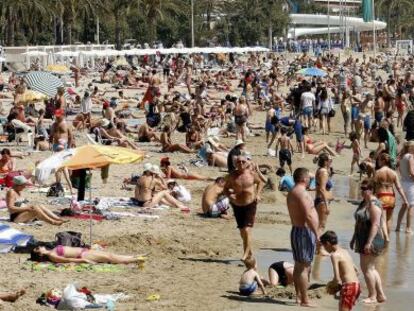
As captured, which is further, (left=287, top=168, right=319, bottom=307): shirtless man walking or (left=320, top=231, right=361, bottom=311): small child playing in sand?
(left=287, top=168, right=319, bottom=307): shirtless man walking

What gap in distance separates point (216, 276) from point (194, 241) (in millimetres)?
1984

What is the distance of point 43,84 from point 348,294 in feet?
55.0

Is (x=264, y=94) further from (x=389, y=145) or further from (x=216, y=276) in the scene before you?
(x=216, y=276)

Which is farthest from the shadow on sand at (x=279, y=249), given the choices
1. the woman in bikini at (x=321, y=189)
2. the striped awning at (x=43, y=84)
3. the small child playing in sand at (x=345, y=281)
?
the striped awning at (x=43, y=84)

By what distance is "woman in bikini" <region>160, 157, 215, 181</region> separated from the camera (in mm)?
18312

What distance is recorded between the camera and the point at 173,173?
18734 millimetres

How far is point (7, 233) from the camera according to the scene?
1231 centimetres

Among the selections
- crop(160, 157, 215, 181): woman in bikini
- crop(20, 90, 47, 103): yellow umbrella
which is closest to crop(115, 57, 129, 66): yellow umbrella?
crop(20, 90, 47, 103): yellow umbrella

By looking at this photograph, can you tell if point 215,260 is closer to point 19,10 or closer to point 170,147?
point 170,147

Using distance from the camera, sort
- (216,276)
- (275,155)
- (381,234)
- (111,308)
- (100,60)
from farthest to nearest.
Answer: (100,60) → (275,155) → (216,276) → (381,234) → (111,308)

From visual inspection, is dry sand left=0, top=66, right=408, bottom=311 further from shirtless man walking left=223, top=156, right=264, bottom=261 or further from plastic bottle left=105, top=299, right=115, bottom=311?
shirtless man walking left=223, top=156, right=264, bottom=261

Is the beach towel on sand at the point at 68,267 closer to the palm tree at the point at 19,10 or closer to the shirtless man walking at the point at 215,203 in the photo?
the shirtless man walking at the point at 215,203

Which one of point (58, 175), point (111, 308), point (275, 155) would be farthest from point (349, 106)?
point (111, 308)

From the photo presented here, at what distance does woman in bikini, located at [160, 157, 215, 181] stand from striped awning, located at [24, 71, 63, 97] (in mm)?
6871
